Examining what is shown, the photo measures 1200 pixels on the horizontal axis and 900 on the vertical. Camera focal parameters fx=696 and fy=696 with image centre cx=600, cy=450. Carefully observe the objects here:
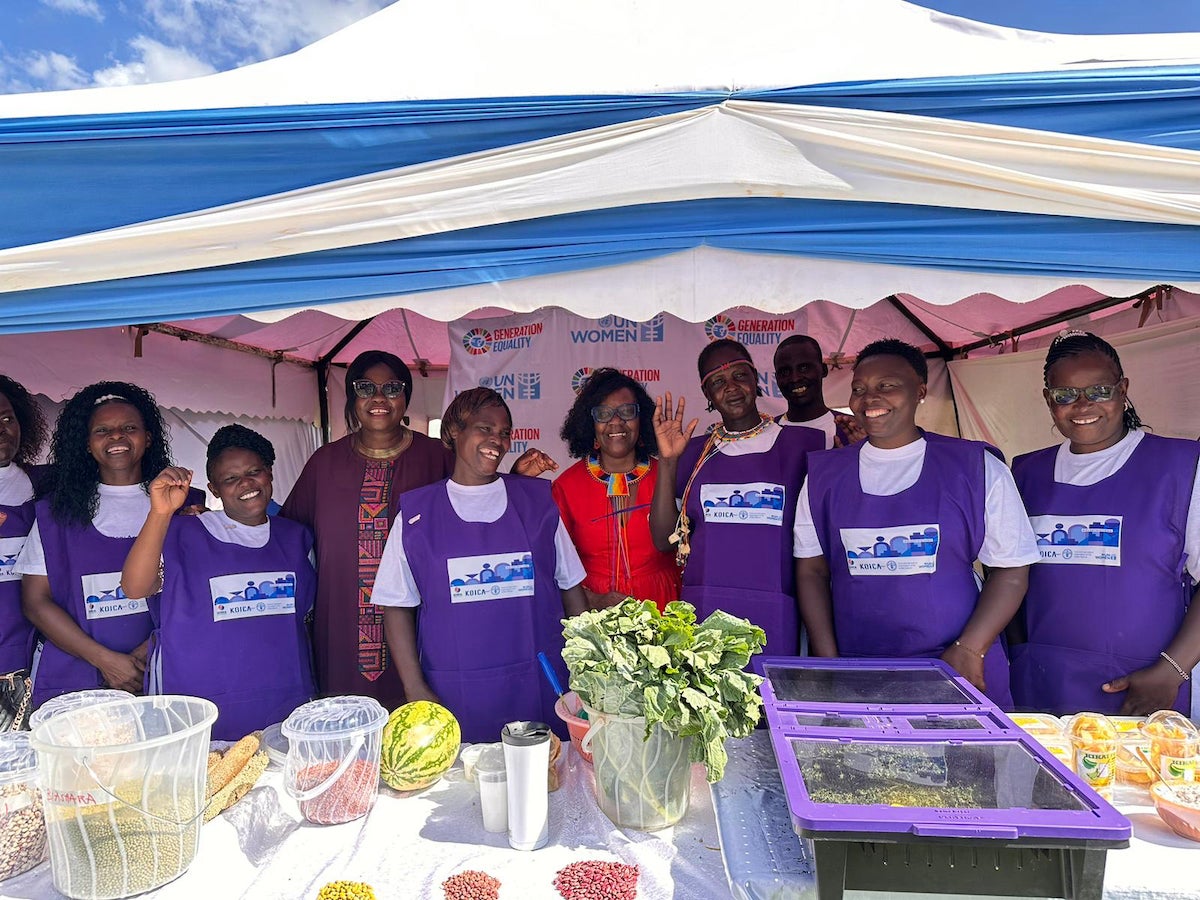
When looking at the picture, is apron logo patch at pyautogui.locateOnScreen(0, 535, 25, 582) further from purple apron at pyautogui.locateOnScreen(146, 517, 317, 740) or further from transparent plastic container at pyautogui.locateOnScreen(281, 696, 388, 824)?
transparent plastic container at pyautogui.locateOnScreen(281, 696, 388, 824)

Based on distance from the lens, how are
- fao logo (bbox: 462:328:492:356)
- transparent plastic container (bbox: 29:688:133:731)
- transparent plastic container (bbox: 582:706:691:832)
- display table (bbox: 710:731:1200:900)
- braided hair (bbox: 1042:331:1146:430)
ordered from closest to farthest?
display table (bbox: 710:731:1200:900)
transparent plastic container (bbox: 582:706:691:832)
transparent plastic container (bbox: 29:688:133:731)
braided hair (bbox: 1042:331:1146:430)
fao logo (bbox: 462:328:492:356)

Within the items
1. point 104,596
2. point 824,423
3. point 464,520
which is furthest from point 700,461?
point 104,596

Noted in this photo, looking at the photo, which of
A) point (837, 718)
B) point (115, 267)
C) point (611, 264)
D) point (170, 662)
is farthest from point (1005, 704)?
point (115, 267)

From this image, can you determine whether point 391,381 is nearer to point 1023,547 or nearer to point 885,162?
point 885,162

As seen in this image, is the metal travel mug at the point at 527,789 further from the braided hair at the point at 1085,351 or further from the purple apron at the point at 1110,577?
the braided hair at the point at 1085,351

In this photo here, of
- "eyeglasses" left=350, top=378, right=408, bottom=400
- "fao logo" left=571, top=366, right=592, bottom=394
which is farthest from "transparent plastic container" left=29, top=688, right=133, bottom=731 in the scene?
"fao logo" left=571, top=366, right=592, bottom=394

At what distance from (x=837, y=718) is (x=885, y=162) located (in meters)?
1.44

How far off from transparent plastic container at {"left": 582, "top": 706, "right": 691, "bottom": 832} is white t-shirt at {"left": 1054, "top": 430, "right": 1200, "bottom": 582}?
1.94 m

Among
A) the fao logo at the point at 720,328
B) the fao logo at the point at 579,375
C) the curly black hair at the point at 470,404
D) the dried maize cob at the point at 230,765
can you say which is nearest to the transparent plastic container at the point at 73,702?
the dried maize cob at the point at 230,765

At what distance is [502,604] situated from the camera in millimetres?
2555

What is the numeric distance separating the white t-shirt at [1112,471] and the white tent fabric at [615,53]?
129cm

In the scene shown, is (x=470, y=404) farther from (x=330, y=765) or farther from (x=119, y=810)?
(x=119, y=810)

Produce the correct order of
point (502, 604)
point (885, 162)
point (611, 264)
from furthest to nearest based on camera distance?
point (502, 604)
point (611, 264)
point (885, 162)

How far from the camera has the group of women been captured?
8.02ft
